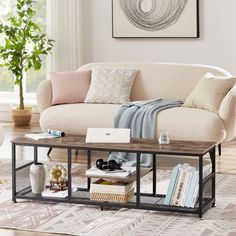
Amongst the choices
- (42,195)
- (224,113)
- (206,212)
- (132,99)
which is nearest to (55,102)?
(132,99)

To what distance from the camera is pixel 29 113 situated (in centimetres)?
858

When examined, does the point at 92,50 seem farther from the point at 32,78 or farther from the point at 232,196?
the point at 232,196

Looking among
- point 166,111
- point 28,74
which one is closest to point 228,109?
point 166,111

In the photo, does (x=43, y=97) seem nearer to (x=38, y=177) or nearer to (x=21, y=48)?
(x=21, y=48)

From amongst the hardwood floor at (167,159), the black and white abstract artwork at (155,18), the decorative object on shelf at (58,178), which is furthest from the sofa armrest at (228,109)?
the black and white abstract artwork at (155,18)

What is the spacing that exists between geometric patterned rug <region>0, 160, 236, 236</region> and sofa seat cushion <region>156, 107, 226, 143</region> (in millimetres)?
1130

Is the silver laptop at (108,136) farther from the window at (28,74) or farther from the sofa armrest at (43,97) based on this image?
the window at (28,74)

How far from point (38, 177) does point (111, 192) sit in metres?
0.55

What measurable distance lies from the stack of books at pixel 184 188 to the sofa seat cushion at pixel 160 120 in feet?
4.83

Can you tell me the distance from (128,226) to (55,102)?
2.77m

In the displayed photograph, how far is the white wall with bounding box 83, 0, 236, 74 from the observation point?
786 cm

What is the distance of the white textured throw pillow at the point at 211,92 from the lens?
627 centimetres

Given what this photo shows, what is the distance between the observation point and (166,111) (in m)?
6.27

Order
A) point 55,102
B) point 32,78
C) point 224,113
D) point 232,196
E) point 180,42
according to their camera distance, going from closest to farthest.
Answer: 1. point 232,196
2. point 224,113
3. point 55,102
4. point 180,42
5. point 32,78
